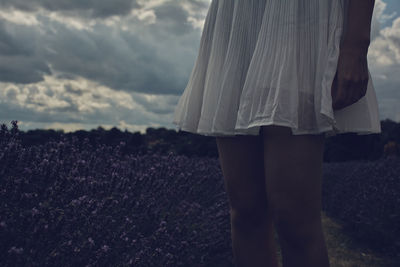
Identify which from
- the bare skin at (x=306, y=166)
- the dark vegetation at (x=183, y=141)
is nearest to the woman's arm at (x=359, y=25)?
the bare skin at (x=306, y=166)

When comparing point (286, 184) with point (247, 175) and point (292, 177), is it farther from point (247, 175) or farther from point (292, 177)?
point (247, 175)

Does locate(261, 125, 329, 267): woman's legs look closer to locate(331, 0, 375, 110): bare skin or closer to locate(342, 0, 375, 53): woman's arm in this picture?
locate(331, 0, 375, 110): bare skin

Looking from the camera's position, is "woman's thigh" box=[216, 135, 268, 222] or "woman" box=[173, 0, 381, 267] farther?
"woman's thigh" box=[216, 135, 268, 222]

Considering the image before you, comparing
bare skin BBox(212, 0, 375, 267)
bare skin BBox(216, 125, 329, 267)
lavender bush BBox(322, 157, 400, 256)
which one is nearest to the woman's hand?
bare skin BBox(212, 0, 375, 267)

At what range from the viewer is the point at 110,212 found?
7.58 feet

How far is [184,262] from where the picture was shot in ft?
8.96

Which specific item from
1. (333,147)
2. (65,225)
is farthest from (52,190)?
(333,147)

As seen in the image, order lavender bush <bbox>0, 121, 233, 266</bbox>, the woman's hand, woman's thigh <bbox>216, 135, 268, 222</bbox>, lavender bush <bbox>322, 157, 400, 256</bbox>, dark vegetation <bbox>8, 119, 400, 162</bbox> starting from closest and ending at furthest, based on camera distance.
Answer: the woman's hand
woman's thigh <bbox>216, 135, 268, 222</bbox>
lavender bush <bbox>0, 121, 233, 266</bbox>
lavender bush <bbox>322, 157, 400, 256</bbox>
dark vegetation <bbox>8, 119, 400, 162</bbox>

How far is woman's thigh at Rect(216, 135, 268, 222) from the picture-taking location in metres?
1.55

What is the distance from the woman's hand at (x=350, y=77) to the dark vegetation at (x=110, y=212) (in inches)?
45.4

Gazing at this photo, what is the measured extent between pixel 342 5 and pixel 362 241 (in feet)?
13.0

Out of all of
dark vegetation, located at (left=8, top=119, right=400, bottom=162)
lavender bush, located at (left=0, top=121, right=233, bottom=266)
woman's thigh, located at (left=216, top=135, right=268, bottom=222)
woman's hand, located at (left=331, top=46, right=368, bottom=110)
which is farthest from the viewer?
dark vegetation, located at (left=8, top=119, right=400, bottom=162)

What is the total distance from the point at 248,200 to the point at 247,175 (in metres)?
0.10

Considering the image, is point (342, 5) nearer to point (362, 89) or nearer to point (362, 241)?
point (362, 89)
